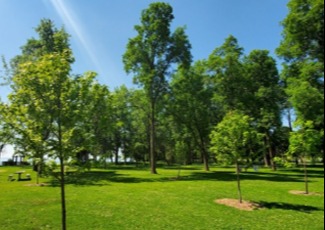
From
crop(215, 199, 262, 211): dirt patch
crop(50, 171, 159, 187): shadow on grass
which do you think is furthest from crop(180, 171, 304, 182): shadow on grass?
crop(215, 199, 262, 211): dirt patch

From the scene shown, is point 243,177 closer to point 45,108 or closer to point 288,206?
point 288,206

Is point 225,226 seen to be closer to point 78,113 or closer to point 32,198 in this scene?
point 78,113

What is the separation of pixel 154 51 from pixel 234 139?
2306 centimetres

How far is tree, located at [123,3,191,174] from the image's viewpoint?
3859cm

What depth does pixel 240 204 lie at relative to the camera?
57.5 feet

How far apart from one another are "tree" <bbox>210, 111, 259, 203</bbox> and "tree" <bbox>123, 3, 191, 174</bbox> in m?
19.3

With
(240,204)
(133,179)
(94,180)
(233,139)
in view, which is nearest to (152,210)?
(240,204)

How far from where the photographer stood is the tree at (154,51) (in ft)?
127

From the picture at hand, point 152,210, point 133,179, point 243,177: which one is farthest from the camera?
point 243,177

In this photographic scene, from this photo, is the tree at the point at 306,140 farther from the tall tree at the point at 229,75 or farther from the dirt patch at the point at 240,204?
the tall tree at the point at 229,75

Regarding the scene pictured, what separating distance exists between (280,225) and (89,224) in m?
8.03

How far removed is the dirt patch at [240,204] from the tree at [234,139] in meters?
0.68

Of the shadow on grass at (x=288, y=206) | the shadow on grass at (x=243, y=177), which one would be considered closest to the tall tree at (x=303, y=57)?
the shadow on grass at (x=243, y=177)

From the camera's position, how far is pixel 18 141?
9.35m
